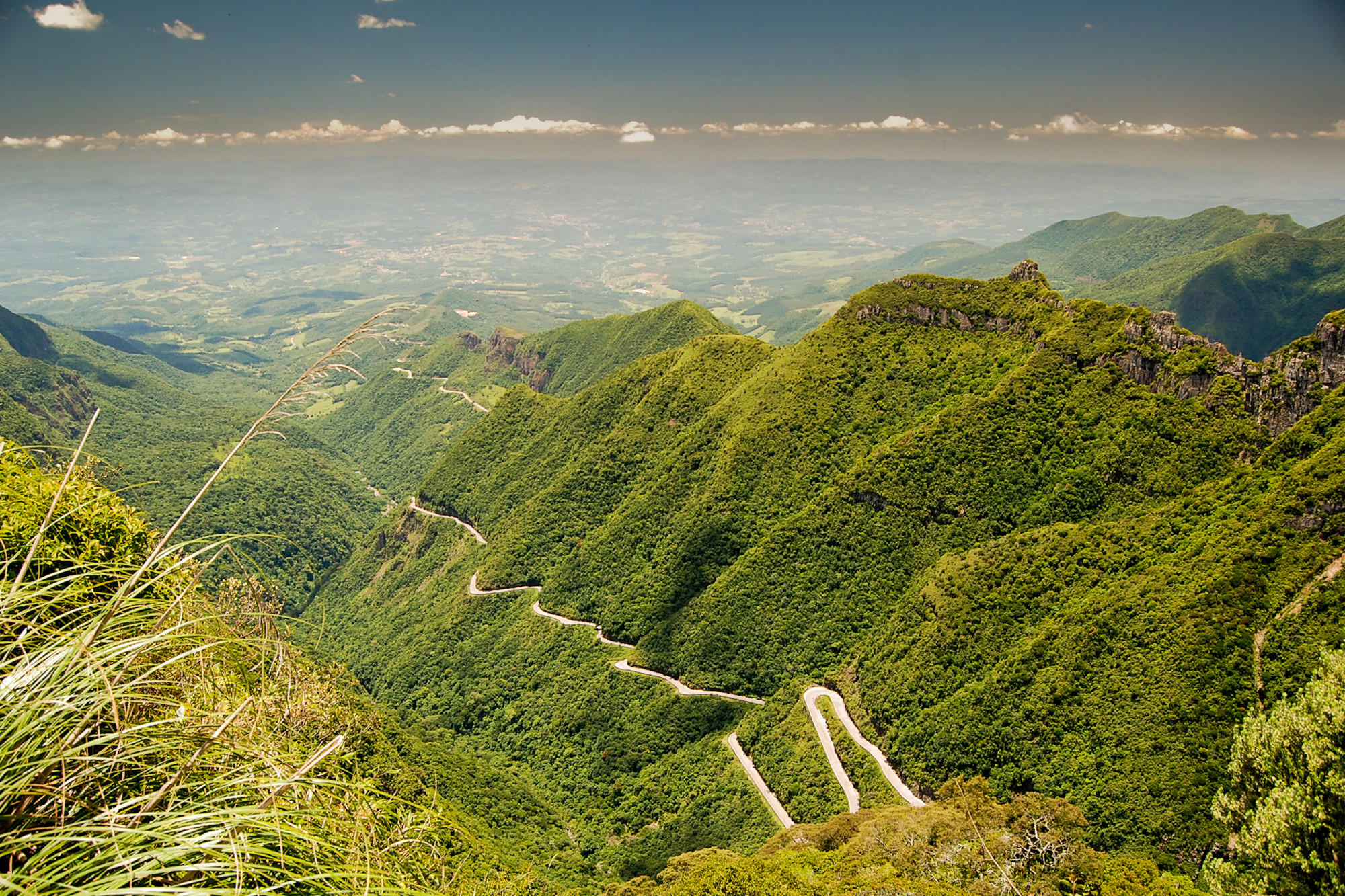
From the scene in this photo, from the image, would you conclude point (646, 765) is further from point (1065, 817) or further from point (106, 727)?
point (106, 727)

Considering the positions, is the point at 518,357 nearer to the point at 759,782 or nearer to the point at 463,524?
the point at 463,524

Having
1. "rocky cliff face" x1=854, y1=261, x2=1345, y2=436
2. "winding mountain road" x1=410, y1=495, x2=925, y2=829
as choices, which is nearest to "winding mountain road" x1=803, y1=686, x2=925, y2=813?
"winding mountain road" x1=410, y1=495, x2=925, y2=829

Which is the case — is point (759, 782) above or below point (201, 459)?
below

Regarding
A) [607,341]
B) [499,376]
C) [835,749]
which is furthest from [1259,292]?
[499,376]

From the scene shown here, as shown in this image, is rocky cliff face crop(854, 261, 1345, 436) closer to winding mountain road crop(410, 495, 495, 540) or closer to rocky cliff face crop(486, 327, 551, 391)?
winding mountain road crop(410, 495, 495, 540)

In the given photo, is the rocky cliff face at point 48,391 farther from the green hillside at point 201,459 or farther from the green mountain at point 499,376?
the green mountain at point 499,376

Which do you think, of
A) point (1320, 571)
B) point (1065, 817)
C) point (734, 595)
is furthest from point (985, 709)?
point (734, 595)
